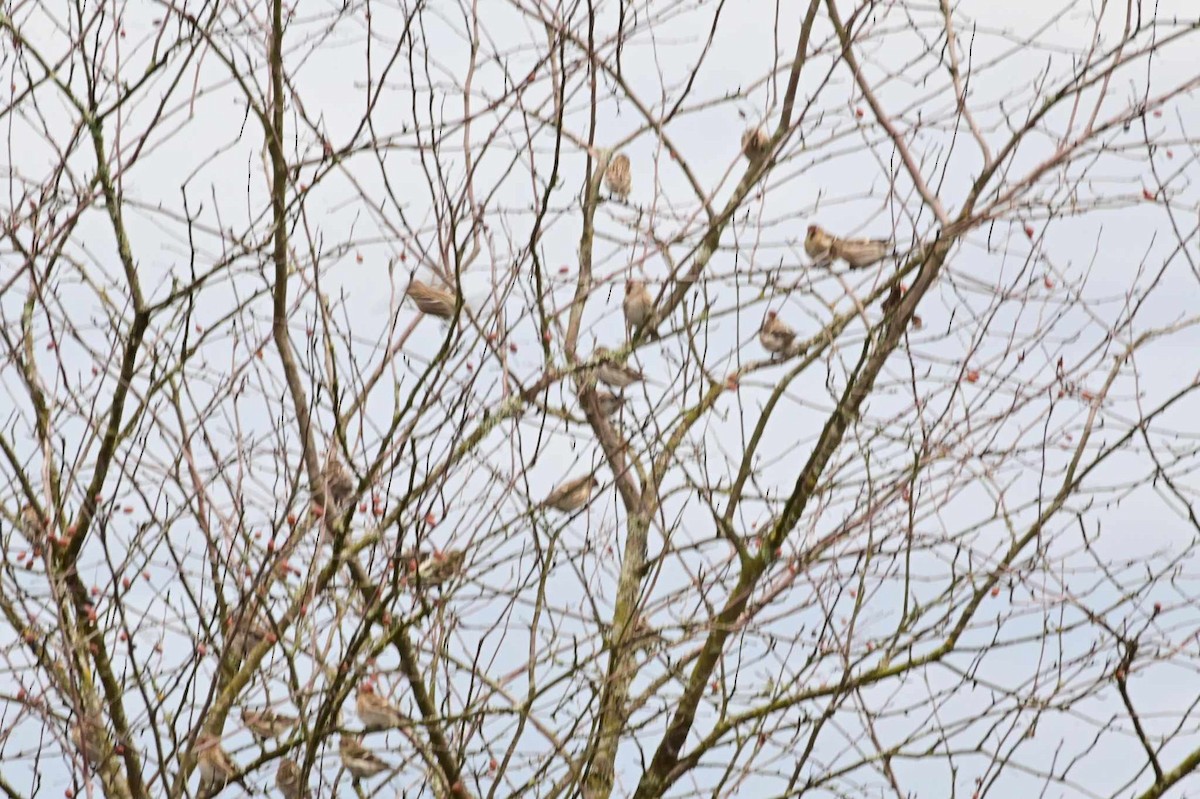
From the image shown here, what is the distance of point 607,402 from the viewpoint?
6.25m

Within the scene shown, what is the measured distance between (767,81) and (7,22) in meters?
3.10

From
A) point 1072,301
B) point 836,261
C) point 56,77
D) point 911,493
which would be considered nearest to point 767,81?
point 836,261

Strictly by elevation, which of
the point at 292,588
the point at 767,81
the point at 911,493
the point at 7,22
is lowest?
the point at 911,493

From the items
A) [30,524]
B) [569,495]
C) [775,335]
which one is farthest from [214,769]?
[775,335]

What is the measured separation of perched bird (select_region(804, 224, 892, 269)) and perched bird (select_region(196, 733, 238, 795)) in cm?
296

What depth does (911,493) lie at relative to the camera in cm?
492

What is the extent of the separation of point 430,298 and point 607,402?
101 centimetres

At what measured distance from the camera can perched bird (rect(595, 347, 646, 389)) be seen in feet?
19.5

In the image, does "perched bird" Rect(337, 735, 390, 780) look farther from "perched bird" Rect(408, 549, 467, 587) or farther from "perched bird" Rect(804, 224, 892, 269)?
"perched bird" Rect(804, 224, 892, 269)

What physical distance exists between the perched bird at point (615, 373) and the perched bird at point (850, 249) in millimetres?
882

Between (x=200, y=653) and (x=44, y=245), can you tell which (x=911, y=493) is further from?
(x=44, y=245)

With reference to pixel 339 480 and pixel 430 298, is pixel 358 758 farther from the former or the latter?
pixel 430 298

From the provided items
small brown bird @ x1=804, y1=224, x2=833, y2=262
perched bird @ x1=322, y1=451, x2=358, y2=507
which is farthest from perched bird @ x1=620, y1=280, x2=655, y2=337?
perched bird @ x1=322, y1=451, x2=358, y2=507

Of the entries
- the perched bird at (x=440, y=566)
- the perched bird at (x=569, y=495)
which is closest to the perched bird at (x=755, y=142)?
the perched bird at (x=569, y=495)
